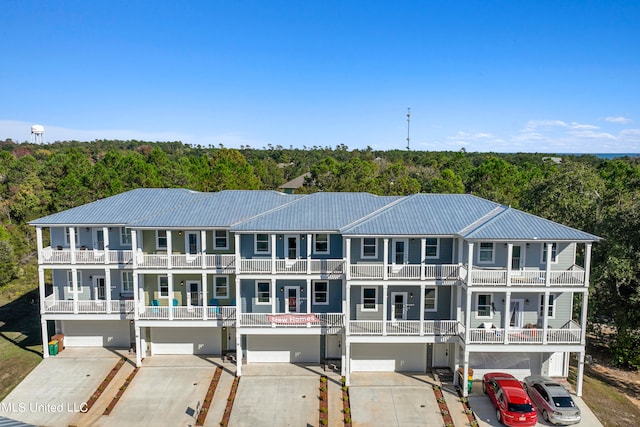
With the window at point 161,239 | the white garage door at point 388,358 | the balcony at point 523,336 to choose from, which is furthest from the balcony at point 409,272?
the window at point 161,239

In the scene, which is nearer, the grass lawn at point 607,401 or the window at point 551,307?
the grass lawn at point 607,401

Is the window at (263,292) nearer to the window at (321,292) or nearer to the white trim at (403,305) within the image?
the window at (321,292)

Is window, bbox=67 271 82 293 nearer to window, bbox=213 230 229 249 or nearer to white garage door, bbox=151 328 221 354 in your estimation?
white garage door, bbox=151 328 221 354

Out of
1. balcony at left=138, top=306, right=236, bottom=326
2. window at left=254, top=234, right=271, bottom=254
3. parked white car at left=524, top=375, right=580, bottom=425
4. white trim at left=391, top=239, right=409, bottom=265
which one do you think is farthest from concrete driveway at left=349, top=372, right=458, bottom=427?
window at left=254, top=234, right=271, bottom=254

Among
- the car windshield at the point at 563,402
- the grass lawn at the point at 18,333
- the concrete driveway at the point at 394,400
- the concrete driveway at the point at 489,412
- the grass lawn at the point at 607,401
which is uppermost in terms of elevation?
the car windshield at the point at 563,402

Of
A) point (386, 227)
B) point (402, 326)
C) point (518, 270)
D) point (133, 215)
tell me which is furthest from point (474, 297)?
point (133, 215)

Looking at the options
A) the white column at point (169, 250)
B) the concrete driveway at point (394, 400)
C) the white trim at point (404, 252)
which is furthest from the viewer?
the white column at point (169, 250)
